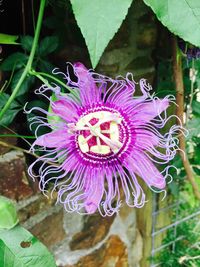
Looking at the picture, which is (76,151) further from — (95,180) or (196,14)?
(196,14)

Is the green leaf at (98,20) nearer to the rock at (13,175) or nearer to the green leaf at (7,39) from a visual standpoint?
the green leaf at (7,39)

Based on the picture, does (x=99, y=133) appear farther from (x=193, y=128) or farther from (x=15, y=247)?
(x=193, y=128)

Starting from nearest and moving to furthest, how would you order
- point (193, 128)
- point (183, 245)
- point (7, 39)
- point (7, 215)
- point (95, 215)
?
point (7, 215) < point (7, 39) < point (193, 128) < point (95, 215) < point (183, 245)

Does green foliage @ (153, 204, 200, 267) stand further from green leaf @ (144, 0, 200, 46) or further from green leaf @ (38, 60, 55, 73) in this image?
green leaf @ (144, 0, 200, 46)

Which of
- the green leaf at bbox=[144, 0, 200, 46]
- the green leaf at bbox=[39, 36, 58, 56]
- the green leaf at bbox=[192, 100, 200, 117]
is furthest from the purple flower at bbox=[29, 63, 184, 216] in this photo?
the green leaf at bbox=[192, 100, 200, 117]

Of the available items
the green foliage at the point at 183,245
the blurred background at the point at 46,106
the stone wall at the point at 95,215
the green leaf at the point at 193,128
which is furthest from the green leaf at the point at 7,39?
the green foliage at the point at 183,245

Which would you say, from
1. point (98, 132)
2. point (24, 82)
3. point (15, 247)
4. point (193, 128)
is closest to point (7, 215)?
point (15, 247)
